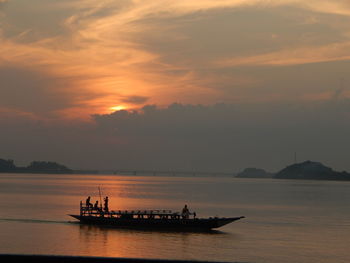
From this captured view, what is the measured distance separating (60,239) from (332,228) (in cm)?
3666

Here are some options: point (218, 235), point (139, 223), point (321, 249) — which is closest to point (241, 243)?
point (218, 235)

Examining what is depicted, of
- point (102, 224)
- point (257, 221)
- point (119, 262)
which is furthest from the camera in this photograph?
point (257, 221)

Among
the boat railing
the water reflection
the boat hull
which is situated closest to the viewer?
the water reflection

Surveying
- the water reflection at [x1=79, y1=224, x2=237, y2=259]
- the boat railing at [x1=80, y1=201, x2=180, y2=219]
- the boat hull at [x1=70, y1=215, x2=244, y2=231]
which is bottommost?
the water reflection at [x1=79, y1=224, x2=237, y2=259]

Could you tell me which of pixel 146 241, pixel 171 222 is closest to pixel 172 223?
pixel 171 222

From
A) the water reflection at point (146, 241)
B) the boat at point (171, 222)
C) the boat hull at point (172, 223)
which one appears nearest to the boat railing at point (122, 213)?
the boat at point (171, 222)

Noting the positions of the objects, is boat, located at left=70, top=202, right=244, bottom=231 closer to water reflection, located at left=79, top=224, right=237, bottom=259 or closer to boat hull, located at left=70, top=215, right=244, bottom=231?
boat hull, located at left=70, top=215, right=244, bottom=231

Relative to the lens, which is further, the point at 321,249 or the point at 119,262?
the point at 321,249

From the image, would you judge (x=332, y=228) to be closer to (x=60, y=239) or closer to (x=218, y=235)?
(x=218, y=235)

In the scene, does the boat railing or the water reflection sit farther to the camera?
the boat railing

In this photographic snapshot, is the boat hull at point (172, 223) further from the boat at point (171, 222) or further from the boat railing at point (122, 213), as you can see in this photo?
the boat railing at point (122, 213)

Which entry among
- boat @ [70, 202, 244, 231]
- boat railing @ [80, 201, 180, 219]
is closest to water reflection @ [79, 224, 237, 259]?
boat @ [70, 202, 244, 231]

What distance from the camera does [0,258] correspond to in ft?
27.4

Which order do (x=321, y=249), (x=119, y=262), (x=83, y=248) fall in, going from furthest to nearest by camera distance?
(x=321, y=249) < (x=83, y=248) < (x=119, y=262)
